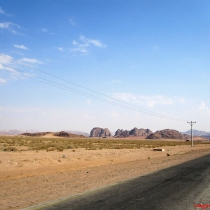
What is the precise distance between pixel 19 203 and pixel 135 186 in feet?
16.4

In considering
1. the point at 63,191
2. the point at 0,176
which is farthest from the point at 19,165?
the point at 63,191

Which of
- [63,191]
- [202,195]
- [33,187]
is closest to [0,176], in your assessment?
[33,187]

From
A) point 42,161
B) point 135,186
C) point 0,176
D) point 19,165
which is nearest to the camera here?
point 135,186

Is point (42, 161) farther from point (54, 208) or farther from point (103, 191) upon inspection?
point (54, 208)

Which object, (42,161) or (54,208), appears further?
(42,161)

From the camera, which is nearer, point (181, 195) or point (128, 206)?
point (128, 206)

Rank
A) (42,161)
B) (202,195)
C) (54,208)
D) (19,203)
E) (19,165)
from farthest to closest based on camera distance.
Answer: (42,161)
(19,165)
(202,195)
(19,203)
(54,208)

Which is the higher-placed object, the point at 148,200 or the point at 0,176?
the point at 148,200

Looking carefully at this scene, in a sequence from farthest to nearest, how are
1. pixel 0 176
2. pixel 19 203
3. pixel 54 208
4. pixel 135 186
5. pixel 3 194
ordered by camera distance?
pixel 0 176, pixel 135 186, pixel 3 194, pixel 19 203, pixel 54 208

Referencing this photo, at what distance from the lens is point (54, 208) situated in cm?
681

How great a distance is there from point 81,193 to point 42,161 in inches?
541

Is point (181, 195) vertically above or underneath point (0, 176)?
above

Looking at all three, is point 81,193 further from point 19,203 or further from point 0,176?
point 0,176

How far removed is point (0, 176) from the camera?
551 inches
